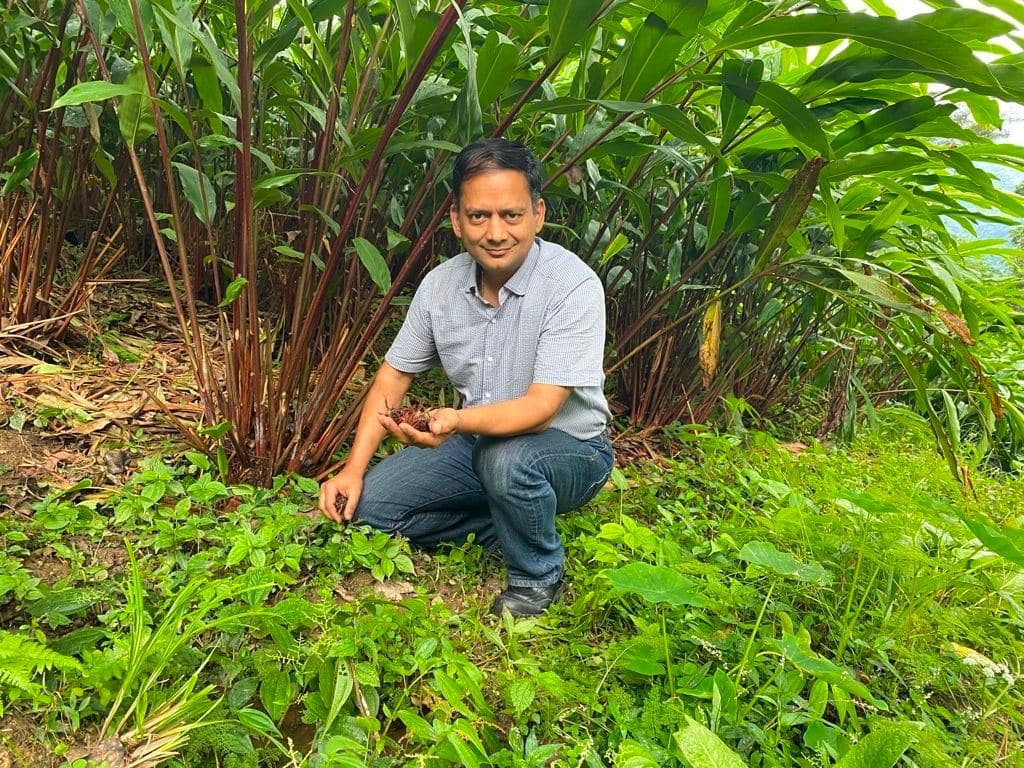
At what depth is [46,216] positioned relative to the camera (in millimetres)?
1497

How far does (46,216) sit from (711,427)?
205 centimetres

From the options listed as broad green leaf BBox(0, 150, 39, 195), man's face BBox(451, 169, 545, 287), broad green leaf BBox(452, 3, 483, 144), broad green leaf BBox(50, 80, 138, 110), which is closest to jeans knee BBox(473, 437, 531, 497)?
man's face BBox(451, 169, 545, 287)

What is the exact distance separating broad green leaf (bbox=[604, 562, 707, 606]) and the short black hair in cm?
69

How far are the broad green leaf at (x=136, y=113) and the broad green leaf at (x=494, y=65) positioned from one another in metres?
0.60

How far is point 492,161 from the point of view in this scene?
1.10 meters

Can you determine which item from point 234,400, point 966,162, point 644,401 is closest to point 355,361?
point 234,400

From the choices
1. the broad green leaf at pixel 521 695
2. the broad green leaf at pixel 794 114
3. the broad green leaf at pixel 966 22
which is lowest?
the broad green leaf at pixel 521 695

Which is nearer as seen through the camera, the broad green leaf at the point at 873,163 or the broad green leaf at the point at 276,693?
the broad green leaf at the point at 276,693

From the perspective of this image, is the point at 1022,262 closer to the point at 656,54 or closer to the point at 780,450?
the point at 780,450

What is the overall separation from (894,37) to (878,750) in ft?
3.21

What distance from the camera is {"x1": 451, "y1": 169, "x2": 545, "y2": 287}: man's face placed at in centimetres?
111

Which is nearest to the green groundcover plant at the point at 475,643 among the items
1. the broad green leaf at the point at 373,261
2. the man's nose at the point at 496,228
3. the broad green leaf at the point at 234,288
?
the broad green leaf at the point at 234,288

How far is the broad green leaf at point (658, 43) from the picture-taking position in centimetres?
108

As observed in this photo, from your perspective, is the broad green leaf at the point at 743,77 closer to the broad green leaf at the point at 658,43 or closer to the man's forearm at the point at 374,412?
the broad green leaf at the point at 658,43
